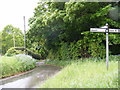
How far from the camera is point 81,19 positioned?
17.4 ft

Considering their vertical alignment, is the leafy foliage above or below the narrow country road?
above

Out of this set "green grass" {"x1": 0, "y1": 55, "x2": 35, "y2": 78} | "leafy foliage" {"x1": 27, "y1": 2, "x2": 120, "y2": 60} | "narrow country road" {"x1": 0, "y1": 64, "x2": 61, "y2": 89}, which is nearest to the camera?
"narrow country road" {"x1": 0, "y1": 64, "x2": 61, "y2": 89}

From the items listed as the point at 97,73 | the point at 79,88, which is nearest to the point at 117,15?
the point at 97,73

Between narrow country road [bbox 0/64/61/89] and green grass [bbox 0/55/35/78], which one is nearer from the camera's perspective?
narrow country road [bbox 0/64/61/89]

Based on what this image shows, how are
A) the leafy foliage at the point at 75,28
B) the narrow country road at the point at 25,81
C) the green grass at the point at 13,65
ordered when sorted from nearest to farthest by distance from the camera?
the narrow country road at the point at 25,81
the green grass at the point at 13,65
the leafy foliage at the point at 75,28

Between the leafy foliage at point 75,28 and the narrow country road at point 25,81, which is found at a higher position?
the leafy foliage at point 75,28

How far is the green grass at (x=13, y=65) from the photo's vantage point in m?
4.34

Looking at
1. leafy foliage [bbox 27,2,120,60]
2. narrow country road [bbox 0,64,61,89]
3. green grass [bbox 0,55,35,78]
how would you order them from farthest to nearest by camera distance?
leafy foliage [bbox 27,2,120,60]
green grass [bbox 0,55,35,78]
narrow country road [bbox 0,64,61,89]

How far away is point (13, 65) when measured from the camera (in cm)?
471

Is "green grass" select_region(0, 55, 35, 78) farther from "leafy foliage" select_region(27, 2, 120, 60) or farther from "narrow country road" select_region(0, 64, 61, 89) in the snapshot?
"leafy foliage" select_region(27, 2, 120, 60)

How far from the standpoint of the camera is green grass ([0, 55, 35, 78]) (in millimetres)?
4344

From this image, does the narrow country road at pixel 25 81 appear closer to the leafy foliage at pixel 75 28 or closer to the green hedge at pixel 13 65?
the green hedge at pixel 13 65

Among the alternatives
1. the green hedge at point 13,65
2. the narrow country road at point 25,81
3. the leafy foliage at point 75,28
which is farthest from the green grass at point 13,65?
the leafy foliage at point 75,28

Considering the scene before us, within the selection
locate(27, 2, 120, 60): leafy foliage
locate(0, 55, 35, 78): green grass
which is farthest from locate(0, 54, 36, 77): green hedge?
locate(27, 2, 120, 60): leafy foliage
